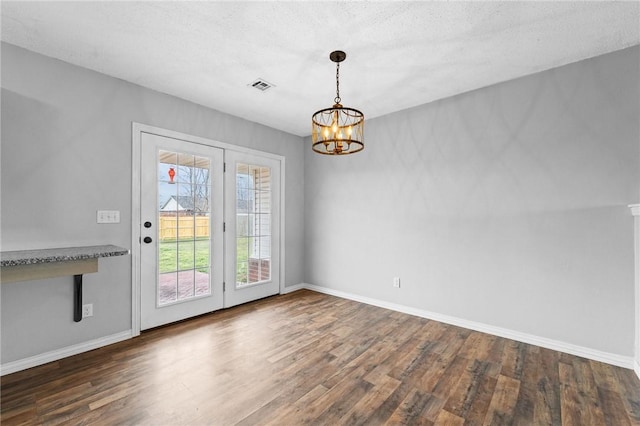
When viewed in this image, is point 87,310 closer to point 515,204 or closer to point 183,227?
point 183,227

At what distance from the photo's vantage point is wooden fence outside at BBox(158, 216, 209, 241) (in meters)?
3.17

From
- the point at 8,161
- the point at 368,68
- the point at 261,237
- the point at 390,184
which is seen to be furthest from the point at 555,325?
the point at 8,161

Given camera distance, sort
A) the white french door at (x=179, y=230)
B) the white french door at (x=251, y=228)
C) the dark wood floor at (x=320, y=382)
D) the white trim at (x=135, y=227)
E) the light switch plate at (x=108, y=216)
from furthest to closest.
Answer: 1. the white french door at (x=251, y=228)
2. the white french door at (x=179, y=230)
3. the white trim at (x=135, y=227)
4. the light switch plate at (x=108, y=216)
5. the dark wood floor at (x=320, y=382)

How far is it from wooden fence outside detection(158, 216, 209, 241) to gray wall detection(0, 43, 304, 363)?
1.12 feet

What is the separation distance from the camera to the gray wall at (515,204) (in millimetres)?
2420

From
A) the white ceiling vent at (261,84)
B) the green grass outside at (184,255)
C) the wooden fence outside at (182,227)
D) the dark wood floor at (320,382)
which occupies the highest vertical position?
the white ceiling vent at (261,84)

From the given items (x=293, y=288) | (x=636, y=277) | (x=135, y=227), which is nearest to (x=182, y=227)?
(x=135, y=227)

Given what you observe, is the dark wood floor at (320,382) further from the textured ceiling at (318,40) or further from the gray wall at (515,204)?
the textured ceiling at (318,40)

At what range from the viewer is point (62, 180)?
2512mm

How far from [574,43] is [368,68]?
1.63m

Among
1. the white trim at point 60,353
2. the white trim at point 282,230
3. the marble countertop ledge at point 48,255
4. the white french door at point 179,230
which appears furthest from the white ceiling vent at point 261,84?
the white trim at point 60,353

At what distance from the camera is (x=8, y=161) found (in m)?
2.26

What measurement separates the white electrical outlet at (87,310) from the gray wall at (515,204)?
3.00m

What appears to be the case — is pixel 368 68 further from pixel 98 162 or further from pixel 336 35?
pixel 98 162
